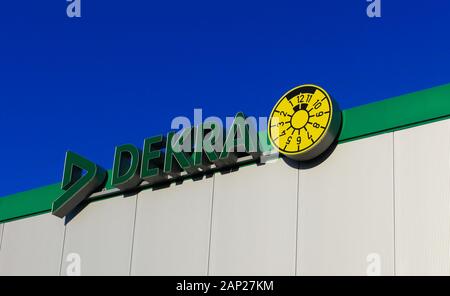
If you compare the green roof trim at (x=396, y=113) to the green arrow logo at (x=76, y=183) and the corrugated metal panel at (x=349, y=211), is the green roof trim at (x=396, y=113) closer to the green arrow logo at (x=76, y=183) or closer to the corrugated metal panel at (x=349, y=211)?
the corrugated metal panel at (x=349, y=211)

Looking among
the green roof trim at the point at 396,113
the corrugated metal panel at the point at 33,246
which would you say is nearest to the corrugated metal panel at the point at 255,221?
the green roof trim at the point at 396,113

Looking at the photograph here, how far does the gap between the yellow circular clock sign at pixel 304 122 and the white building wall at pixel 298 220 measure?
A: 497 mm

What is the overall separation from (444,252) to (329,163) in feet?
12.6

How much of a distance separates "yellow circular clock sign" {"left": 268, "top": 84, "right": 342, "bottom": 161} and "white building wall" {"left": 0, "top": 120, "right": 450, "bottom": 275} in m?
0.50

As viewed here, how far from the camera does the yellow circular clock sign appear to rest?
58.3 ft

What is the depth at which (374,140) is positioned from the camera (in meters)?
17.1

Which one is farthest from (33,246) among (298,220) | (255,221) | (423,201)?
(423,201)

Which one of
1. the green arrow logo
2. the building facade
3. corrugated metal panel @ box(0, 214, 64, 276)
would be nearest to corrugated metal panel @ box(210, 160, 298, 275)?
the building facade

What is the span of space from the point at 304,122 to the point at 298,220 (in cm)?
260

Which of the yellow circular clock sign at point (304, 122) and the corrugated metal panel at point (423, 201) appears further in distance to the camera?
the yellow circular clock sign at point (304, 122)

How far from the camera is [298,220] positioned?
17703 millimetres

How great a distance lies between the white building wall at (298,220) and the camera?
15.8m
